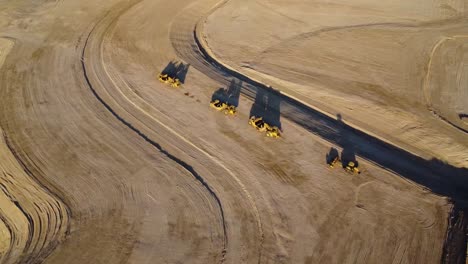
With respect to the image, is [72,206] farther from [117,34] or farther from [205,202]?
[117,34]

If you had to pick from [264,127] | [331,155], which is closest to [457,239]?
[331,155]

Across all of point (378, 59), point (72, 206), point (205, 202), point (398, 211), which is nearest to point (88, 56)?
point (72, 206)

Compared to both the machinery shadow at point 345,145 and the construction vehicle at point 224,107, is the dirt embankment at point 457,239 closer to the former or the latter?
the machinery shadow at point 345,145

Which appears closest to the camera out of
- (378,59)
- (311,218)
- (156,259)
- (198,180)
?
(156,259)

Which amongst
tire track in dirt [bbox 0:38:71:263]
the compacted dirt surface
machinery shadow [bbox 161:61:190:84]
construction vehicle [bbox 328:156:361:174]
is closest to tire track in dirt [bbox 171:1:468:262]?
the compacted dirt surface

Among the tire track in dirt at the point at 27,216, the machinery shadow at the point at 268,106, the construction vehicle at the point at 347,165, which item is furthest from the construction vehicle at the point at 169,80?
the construction vehicle at the point at 347,165

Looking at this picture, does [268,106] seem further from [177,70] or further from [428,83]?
[428,83]
